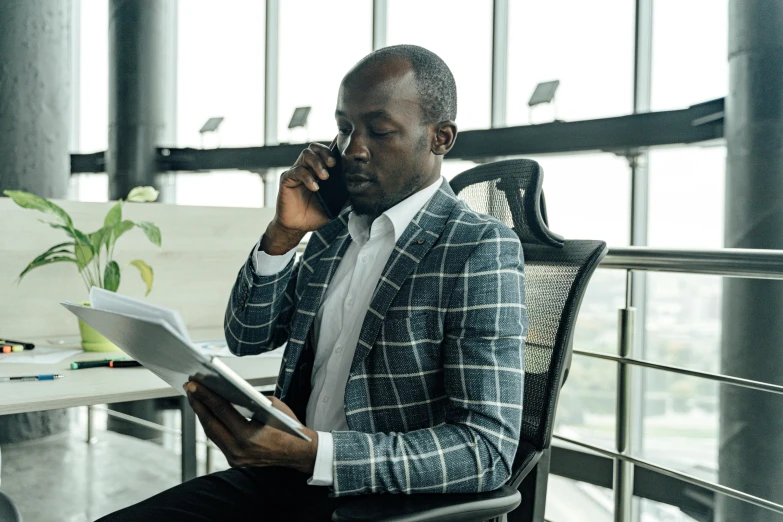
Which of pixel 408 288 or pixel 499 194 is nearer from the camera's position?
pixel 408 288

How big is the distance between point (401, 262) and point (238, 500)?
47 cm

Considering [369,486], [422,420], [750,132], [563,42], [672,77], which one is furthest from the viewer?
[563,42]

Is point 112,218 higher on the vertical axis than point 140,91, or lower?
lower

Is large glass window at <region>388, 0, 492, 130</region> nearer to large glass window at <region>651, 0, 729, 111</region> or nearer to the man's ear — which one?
large glass window at <region>651, 0, 729, 111</region>

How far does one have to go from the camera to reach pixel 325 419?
1186 millimetres

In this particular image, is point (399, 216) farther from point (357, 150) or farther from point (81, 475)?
point (81, 475)

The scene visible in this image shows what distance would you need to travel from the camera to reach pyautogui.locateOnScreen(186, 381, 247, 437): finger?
3.08ft

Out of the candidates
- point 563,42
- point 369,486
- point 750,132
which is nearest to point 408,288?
point 369,486

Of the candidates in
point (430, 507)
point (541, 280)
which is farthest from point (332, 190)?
point (430, 507)

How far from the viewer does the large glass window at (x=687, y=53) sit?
3.42 m

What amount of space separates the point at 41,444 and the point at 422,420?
288 cm

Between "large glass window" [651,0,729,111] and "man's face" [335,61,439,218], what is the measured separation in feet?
8.74

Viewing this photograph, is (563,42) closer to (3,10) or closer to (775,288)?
(775,288)

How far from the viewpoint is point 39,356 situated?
1.75 meters
